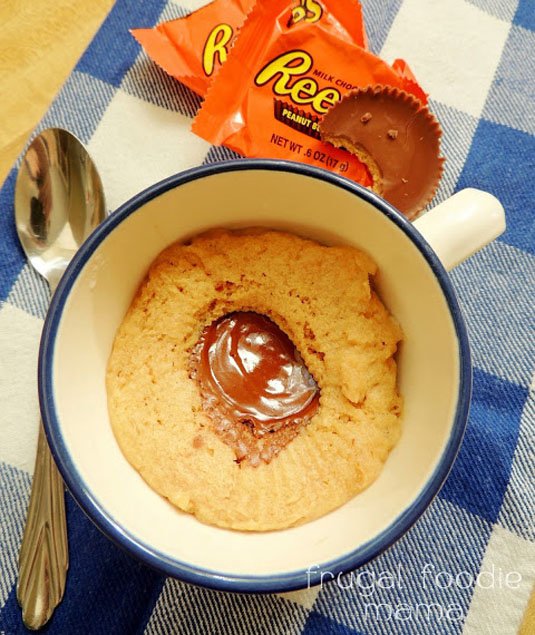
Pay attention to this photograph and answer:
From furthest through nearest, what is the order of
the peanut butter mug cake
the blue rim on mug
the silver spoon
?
1. the silver spoon
2. the peanut butter mug cake
3. the blue rim on mug

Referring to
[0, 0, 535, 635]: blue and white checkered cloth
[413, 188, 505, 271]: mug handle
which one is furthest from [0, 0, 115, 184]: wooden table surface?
[413, 188, 505, 271]: mug handle

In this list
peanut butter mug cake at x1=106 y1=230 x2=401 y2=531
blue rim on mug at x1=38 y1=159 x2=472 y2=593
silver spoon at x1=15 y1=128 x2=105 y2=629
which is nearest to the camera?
blue rim on mug at x1=38 y1=159 x2=472 y2=593

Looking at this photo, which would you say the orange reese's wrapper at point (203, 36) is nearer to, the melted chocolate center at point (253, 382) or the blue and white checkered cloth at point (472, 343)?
the blue and white checkered cloth at point (472, 343)

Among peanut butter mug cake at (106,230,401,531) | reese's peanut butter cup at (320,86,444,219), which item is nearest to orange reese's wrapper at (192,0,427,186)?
reese's peanut butter cup at (320,86,444,219)

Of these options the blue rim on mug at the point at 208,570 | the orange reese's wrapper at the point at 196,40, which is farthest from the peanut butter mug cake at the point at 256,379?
the orange reese's wrapper at the point at 196,40

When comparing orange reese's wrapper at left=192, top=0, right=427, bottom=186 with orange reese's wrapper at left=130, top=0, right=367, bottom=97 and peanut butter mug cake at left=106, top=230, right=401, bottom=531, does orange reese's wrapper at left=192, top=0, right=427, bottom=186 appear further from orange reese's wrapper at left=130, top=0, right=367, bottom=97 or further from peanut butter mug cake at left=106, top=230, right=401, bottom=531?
peanut butter mug cake at left=106, top=230, right=401, bottom=531

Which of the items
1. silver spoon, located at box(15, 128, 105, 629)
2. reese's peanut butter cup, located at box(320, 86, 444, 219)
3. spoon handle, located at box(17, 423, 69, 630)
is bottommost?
spoon handle, located at box(17, 423, 69, 630)

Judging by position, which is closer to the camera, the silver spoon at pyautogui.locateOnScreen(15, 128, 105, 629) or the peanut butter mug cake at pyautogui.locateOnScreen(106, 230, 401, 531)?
the peanut butter mug cake at pyautogui.locateOnScreen(106, 230, 401, 531)

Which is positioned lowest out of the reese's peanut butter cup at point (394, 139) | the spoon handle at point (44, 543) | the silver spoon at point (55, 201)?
the spoon handle at point (44, 543)

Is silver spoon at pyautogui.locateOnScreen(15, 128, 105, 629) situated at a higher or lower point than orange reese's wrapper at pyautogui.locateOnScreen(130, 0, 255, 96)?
lower
